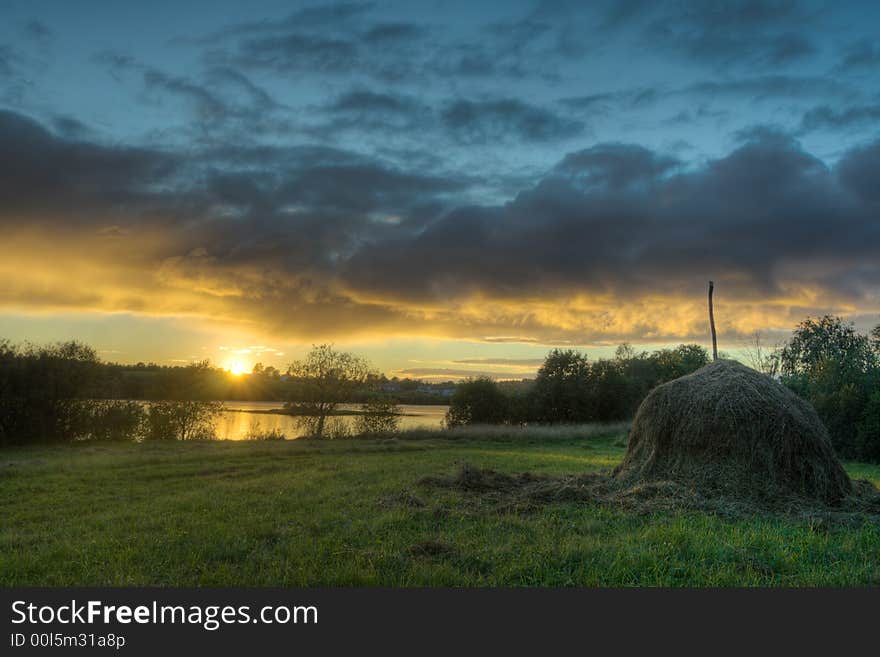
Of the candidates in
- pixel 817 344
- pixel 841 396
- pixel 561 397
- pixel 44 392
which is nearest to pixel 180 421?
pixel 44 392

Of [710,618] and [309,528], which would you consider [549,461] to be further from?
[710,618]

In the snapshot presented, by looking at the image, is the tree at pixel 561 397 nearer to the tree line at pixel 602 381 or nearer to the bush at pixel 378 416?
the tree line at pixel 602 381

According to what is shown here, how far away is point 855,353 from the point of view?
55250 millimetres

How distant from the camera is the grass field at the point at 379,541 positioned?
21.7ft

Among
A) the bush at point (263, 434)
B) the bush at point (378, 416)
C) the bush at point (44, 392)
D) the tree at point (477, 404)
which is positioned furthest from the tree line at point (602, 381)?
the bush at point (44, 392)

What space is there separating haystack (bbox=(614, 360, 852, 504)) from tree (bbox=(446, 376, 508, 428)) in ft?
128

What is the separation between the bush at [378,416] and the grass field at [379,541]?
27260 mm

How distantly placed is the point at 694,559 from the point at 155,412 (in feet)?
131

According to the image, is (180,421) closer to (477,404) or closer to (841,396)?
(477,404)

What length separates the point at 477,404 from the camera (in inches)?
2098

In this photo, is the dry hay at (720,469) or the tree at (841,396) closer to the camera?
the dry hay at (720,469)

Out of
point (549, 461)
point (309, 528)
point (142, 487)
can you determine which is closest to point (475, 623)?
point (309, 528)

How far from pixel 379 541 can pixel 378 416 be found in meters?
35.1

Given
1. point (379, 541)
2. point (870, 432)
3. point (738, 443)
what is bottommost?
point (870, 432)
